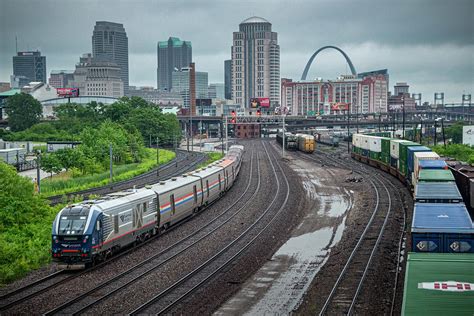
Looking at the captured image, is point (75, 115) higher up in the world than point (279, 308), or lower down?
higher up

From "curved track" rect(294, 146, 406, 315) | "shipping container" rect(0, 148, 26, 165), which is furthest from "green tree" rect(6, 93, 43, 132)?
→ "curved track" rect(294, 146, 406, 315)

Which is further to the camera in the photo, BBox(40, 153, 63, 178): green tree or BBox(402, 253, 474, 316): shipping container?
BBox(40, 153, 63, 178): green tree

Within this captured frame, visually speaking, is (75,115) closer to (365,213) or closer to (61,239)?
(365,213)

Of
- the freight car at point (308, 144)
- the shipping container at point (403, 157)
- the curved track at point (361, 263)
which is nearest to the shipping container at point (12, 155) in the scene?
the freight car at point (308, 144)

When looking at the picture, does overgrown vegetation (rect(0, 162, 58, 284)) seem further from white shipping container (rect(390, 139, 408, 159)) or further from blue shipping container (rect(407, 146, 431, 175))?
white shipping container (rect(390, 139, 408, 159))

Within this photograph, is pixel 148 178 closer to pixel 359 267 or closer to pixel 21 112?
pixel 359 267

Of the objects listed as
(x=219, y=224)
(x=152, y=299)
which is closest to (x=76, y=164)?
(x=219, y=224)

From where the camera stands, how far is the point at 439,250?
75.5 feet

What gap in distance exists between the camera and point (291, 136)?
117375 mm

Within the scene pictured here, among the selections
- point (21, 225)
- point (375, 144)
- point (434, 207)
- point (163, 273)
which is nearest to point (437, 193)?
point (434, 207)

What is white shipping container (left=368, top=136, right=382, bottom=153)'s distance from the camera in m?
73.8

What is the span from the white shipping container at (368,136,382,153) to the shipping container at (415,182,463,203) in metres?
39.0

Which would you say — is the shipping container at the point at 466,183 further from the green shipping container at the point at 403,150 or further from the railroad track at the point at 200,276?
the green shipping container at the point at 403,150

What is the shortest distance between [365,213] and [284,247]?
12282mm
